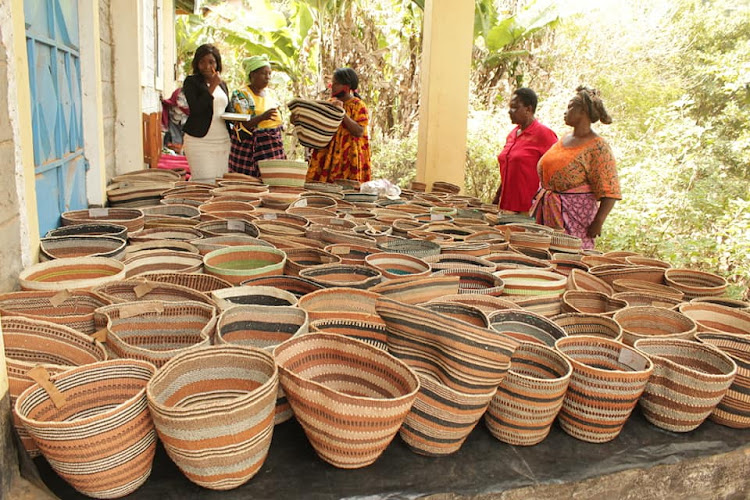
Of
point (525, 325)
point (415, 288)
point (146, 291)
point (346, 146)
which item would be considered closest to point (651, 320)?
point (525, 325)

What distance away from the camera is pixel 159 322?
138cm

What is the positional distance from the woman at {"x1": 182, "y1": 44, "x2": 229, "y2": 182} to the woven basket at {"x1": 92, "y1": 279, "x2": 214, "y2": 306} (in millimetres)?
2854

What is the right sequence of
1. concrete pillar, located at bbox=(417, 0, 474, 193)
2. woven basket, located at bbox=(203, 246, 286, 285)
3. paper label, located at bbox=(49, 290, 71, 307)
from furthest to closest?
concrete pillar, located at bbox=(417, 0, 474, 193), woven basket, located at bbox=(203, 246, 286, 285), paper label, located at bbox=(49, 290, 71, 307)

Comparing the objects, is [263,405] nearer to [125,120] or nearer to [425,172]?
[125,120]

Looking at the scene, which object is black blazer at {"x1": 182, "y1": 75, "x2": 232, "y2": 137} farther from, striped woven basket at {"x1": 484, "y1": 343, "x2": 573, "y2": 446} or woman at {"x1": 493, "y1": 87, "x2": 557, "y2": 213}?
striped woven basket at {"x1": 484, "y1": 343, "x2": 573, "y2": 446}

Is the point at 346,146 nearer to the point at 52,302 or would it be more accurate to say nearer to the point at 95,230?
the point at 95,230

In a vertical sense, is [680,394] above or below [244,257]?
below

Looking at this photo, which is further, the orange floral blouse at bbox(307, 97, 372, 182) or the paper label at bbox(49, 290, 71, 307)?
the orange floral blouse at bbox(307, 97, 372, 182)

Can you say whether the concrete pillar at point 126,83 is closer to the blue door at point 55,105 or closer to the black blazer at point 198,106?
the black blazer at point 198,106

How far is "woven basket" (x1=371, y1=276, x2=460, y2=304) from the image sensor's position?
1.60m

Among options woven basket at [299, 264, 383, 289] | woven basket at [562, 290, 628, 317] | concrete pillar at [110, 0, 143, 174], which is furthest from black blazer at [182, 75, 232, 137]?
woven basket at [562, 290, 628, 317]

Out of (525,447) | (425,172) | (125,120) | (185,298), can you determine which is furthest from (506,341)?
(425,172)

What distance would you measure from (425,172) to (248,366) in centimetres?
451

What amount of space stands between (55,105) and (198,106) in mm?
2187
